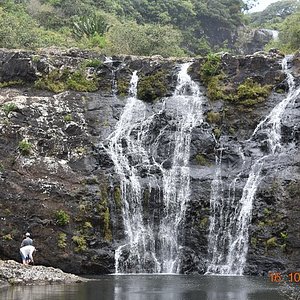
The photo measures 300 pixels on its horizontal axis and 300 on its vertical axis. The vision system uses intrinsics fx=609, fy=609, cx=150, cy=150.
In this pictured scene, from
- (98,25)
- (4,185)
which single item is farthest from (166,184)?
(98,25)

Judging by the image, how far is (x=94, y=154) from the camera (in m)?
30.5

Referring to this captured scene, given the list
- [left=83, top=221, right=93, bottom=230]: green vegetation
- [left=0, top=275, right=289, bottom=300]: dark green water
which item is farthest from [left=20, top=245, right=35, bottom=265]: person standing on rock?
[left=83, top=221, right=93, bottom=230]: green vegetation

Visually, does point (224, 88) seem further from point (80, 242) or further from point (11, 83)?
point (80, 242)

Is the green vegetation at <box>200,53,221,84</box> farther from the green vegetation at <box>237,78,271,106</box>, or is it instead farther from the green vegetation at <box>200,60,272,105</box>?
the green vegetation at <box>237,78,271,106</box>

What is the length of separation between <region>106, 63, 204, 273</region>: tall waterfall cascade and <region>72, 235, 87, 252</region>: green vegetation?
4.88 ft

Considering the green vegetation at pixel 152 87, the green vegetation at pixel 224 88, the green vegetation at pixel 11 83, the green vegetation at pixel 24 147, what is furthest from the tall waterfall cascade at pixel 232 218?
the green vegetation at pixel 11 83

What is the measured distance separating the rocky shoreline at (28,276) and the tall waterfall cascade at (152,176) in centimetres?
510

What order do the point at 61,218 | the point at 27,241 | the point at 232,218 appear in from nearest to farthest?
the point at 27,241 < the point at 61,218 < the point at 232,218

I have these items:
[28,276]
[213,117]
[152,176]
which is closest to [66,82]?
[213,117]

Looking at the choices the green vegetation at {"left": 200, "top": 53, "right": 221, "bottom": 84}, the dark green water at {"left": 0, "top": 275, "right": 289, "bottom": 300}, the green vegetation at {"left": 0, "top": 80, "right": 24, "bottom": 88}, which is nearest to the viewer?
the dark green water at {"left": 0, "top": 275, "right": 289, "bottom": 300}

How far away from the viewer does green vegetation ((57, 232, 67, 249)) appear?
26375mm

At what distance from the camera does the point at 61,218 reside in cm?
2702

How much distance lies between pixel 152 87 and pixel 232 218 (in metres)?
10.9
